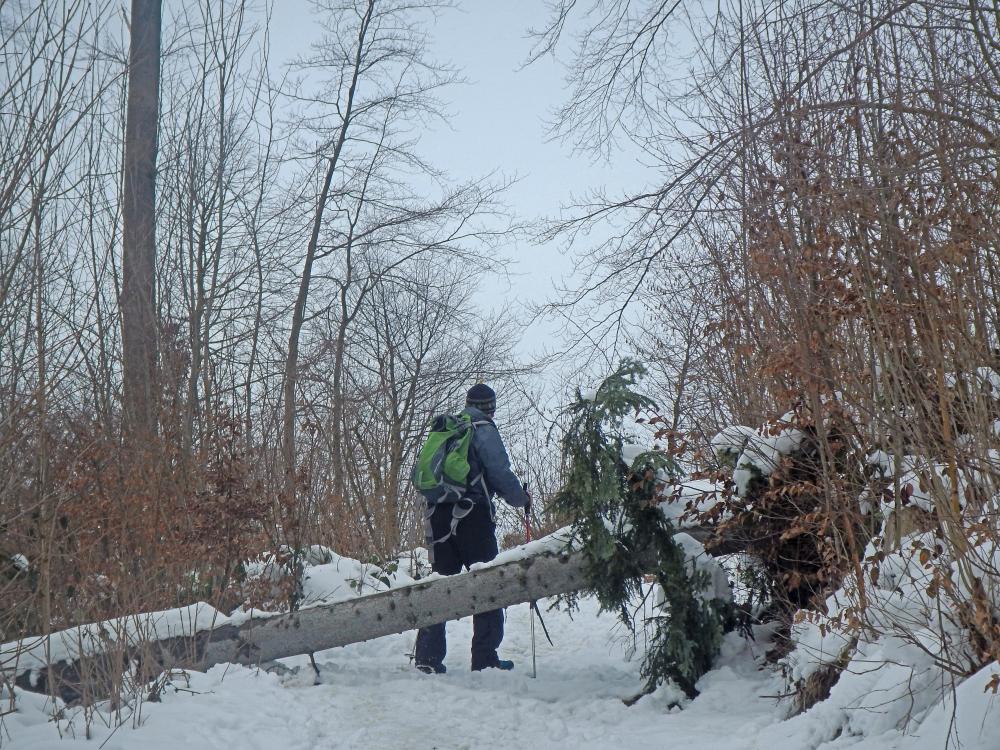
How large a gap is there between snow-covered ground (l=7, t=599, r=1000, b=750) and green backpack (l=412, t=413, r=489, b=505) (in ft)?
4.30

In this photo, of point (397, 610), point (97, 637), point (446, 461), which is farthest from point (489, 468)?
point (97, 637)

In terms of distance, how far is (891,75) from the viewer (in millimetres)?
4363

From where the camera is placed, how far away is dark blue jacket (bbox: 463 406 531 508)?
20.9ft

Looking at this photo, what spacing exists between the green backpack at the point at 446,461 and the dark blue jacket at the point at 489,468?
5cm

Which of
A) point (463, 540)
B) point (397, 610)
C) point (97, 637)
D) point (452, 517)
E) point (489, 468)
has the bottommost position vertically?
point (397, 610)

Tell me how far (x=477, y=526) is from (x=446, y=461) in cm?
57

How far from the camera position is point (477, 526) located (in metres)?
6.59

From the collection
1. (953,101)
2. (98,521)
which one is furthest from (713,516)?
(98,521)

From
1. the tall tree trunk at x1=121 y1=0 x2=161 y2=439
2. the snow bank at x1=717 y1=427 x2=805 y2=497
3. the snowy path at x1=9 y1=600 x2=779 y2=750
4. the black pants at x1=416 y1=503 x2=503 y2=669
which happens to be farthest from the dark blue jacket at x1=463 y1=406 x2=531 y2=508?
the tall tree trunk at x1=121 y1=0 x2=161 y2=439

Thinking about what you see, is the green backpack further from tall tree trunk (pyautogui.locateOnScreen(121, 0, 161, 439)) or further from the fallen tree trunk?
tall tree trunk (pyautogui.locateOnScreen(121, 0, 161, 439))

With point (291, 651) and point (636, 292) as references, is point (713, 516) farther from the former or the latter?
point (291, 651)

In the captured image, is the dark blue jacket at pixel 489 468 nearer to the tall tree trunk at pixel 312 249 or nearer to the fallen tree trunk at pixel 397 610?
the fallen tree trunk at pixel 397 610

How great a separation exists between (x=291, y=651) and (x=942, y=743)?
4205 mm

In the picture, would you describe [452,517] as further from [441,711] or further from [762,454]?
[762,454]
